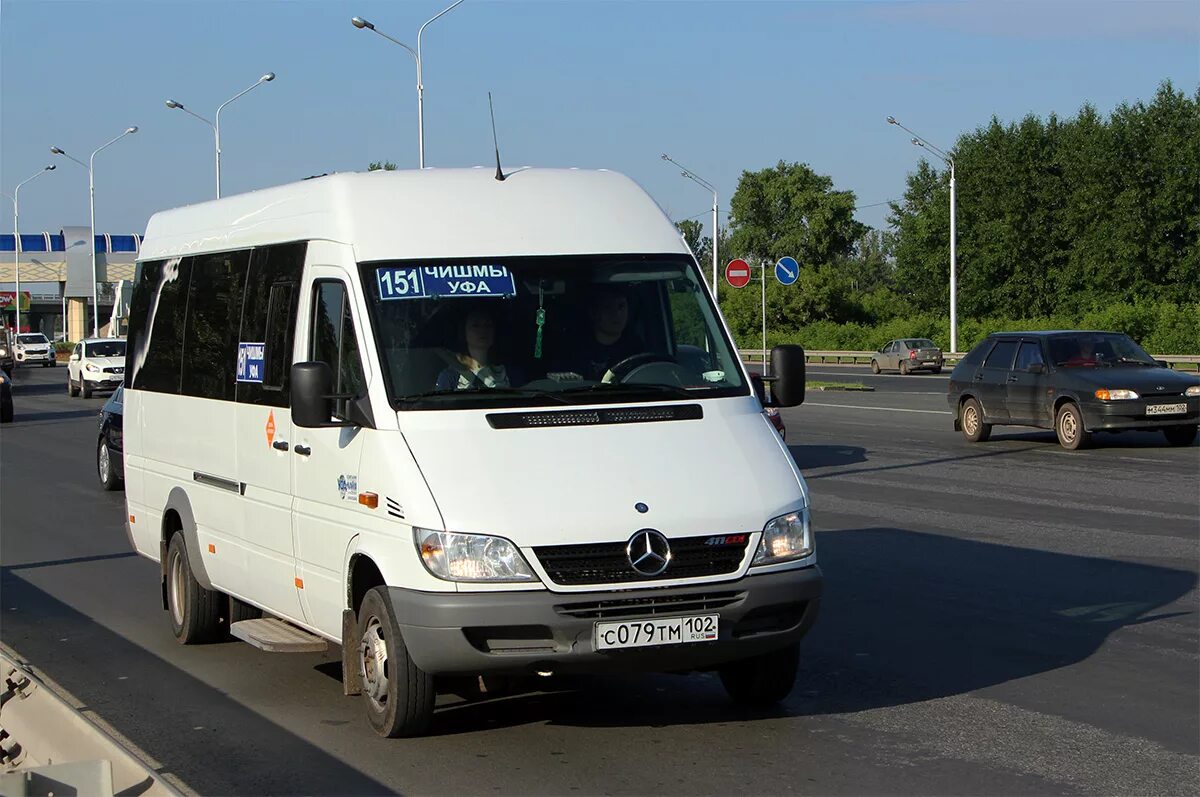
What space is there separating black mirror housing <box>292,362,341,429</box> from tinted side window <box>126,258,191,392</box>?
9.45 feet

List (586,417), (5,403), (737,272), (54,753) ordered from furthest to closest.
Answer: (737,272)
(5,403)
(586,417)
(54,753)

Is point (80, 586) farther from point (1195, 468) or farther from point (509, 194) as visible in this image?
point (1195, 468)

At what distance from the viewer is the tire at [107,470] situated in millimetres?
19453

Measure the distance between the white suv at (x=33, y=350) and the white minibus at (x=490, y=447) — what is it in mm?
75939

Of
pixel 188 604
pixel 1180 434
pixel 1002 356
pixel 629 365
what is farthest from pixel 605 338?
pixel 1002 356

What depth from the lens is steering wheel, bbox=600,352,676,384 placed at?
7211 millimetres

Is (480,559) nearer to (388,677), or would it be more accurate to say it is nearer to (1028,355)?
(388,677)

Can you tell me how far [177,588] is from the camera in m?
9.59

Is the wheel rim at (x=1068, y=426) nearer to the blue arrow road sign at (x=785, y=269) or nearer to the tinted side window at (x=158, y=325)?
the tinted side window at (x=158, y=325)

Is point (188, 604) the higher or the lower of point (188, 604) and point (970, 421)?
the lower

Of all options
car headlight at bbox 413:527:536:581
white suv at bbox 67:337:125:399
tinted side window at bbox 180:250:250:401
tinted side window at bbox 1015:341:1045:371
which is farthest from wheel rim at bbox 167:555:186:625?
white suv at bbox 67:337:125:399

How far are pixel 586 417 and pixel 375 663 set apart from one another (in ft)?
4.55

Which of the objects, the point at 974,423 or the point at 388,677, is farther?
the point at 974,423

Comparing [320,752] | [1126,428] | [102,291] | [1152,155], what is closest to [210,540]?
[320,752]
